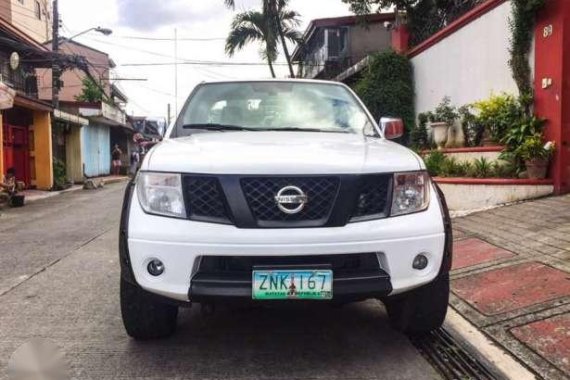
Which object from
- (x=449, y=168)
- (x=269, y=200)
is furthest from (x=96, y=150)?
(x=269, y=200)

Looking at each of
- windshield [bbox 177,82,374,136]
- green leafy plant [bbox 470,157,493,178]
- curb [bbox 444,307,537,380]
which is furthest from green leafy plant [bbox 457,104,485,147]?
curb [bbox 444,307,537,380]

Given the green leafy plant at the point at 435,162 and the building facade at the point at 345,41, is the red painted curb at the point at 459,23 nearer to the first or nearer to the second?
the green leafy plant at the point at 435,162

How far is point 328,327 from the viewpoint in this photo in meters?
4.16

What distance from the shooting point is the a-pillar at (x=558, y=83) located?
26.2 ft

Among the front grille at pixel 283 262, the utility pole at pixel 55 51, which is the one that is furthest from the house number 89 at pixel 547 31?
the utility pole at pixel 55 51

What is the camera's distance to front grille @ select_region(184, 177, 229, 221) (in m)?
3.14

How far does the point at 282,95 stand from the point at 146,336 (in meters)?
2.07

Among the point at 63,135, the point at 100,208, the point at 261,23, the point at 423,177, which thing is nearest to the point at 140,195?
the point at 423,177

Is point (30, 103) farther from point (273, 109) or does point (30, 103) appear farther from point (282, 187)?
point (282, 187)

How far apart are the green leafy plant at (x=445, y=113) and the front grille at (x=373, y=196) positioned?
8.53m

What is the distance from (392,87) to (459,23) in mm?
3027

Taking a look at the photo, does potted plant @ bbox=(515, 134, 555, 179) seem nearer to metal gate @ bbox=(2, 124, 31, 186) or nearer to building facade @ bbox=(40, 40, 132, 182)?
metal gate @ bbox=(2, 124, 31, 186)

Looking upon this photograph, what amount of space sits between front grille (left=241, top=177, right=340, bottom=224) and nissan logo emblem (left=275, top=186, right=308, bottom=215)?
19mm

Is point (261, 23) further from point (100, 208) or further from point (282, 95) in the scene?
point (282, 95)
